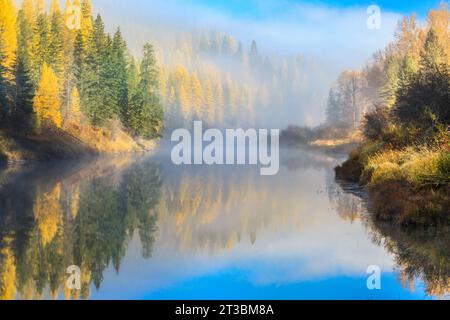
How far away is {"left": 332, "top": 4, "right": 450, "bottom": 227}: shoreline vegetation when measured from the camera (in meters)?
13.4

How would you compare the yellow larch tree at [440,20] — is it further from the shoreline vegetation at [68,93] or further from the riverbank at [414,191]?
the riverbank at [414,191]

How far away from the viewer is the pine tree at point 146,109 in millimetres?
67875

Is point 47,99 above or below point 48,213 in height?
above

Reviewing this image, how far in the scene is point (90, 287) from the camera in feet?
25.9

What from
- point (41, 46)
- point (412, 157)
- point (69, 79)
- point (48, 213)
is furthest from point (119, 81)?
point (48, 213)

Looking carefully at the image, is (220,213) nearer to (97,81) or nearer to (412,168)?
(412,168)

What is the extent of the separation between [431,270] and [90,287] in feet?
17.9

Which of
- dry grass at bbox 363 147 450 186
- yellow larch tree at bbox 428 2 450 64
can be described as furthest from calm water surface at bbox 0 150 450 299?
yellow larch tree at bbox 428 2 450 64

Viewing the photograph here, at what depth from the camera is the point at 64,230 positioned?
12.6m

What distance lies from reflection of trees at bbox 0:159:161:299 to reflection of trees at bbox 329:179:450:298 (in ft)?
15.8

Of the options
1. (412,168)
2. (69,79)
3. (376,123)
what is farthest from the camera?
(69,79)

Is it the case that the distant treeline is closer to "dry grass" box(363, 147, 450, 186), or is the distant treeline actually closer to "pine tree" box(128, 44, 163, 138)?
"pine tree" box(128, 44, 163, 138)

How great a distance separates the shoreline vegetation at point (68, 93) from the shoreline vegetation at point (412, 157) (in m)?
26.6

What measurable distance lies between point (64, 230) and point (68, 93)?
1904 inches
